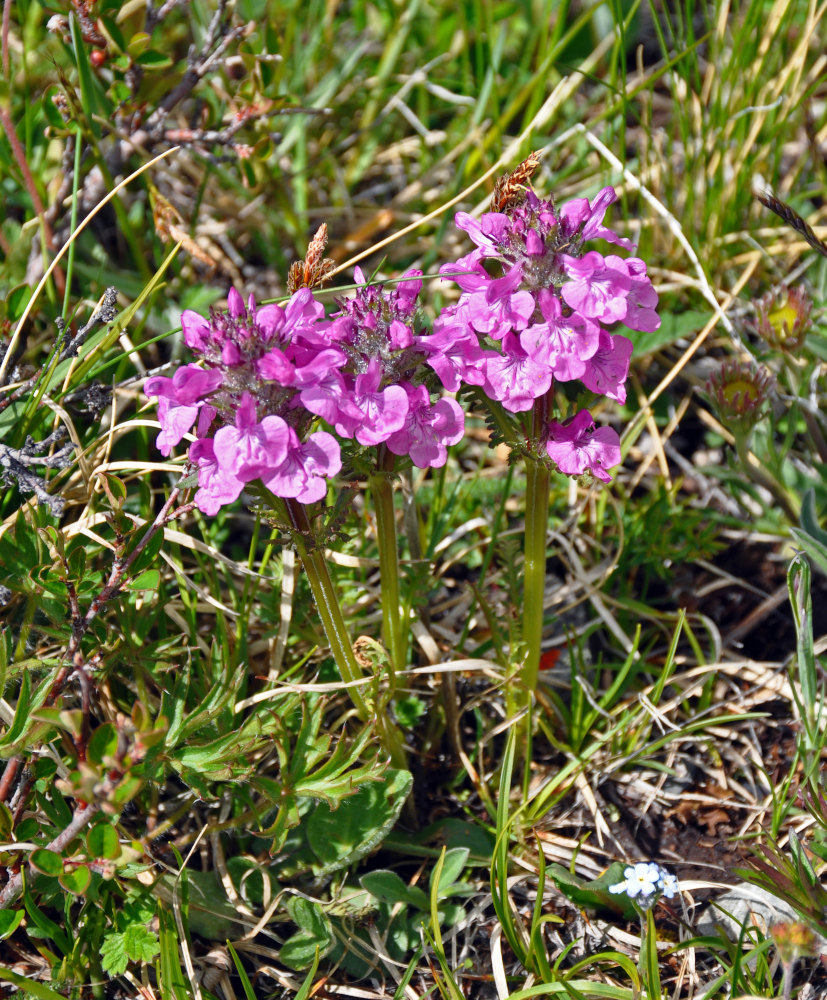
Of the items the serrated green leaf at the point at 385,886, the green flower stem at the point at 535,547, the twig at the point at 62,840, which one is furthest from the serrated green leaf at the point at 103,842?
the green flower stem at the point at 535,547

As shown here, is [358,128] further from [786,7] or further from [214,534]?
[214,534]

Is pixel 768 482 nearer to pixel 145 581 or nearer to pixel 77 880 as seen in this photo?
pixel 145 581

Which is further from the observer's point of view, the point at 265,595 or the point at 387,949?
the point at 265,595

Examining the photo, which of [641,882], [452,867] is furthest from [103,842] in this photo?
[641,882]

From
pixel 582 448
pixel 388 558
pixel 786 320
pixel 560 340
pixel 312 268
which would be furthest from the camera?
pixel 786 320

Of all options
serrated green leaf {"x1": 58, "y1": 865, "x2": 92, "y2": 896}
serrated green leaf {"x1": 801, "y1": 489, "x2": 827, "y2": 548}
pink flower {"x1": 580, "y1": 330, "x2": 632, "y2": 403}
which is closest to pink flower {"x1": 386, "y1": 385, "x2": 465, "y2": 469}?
pink flower {"x1": 580, "y1": 330, "x2": 632, "y2": 403}

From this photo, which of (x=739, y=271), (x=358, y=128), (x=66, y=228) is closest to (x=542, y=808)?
(x=739, y=271)

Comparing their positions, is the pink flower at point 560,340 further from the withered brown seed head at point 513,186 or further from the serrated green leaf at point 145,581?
the serrated green leaf at point 145,581
